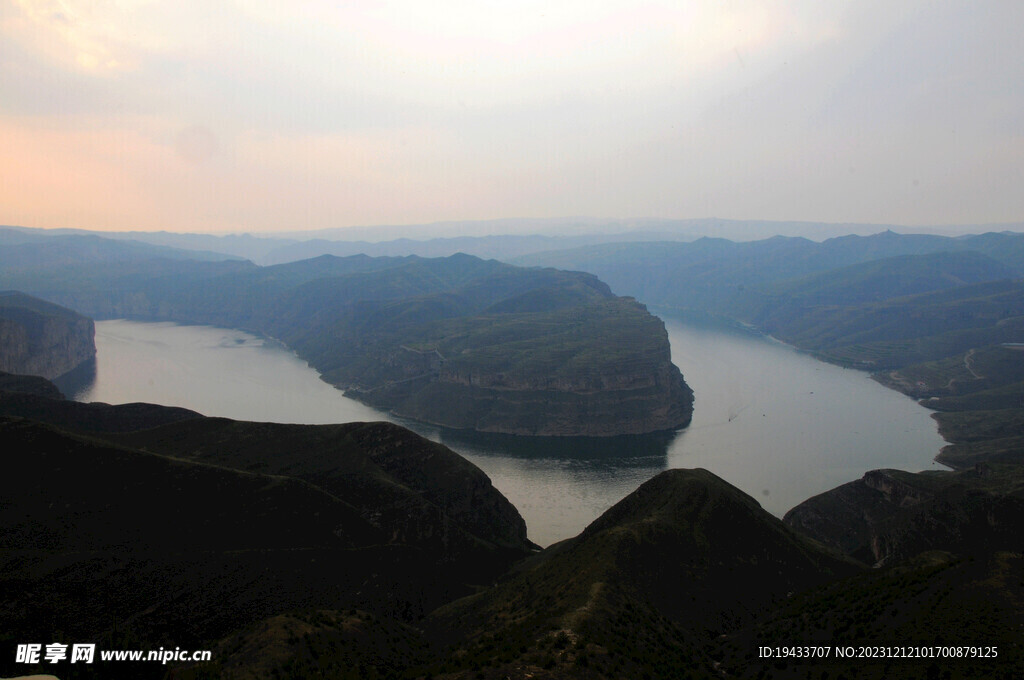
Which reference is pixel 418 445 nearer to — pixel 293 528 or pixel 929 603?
pixel 293 528

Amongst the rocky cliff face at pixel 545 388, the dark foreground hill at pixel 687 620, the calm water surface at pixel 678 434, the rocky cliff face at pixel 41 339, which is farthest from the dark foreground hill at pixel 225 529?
the rocky cliff face at pixel 41 339

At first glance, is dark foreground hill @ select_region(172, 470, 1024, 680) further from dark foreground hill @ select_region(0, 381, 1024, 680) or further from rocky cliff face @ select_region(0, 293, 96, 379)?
rocky cliff face @ select_region(0, 293, 96, 379)

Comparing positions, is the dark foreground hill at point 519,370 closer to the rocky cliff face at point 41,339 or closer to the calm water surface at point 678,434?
the calm water surface at point 678,434

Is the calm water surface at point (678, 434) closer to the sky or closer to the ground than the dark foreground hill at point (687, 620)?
closer to the ground

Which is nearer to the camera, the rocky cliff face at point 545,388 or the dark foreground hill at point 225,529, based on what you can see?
the dark foreground hill at point 225,529

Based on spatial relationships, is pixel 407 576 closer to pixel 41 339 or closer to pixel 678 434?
pixel 678 434

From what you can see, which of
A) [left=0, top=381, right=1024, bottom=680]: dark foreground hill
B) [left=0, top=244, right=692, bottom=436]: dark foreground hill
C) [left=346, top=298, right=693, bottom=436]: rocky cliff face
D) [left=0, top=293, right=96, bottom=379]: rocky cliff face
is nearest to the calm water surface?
[left=346, top=298, right=693, bottom=436]: rocky cliff face

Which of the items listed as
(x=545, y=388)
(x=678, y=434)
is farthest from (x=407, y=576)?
(x=545, y=388)
